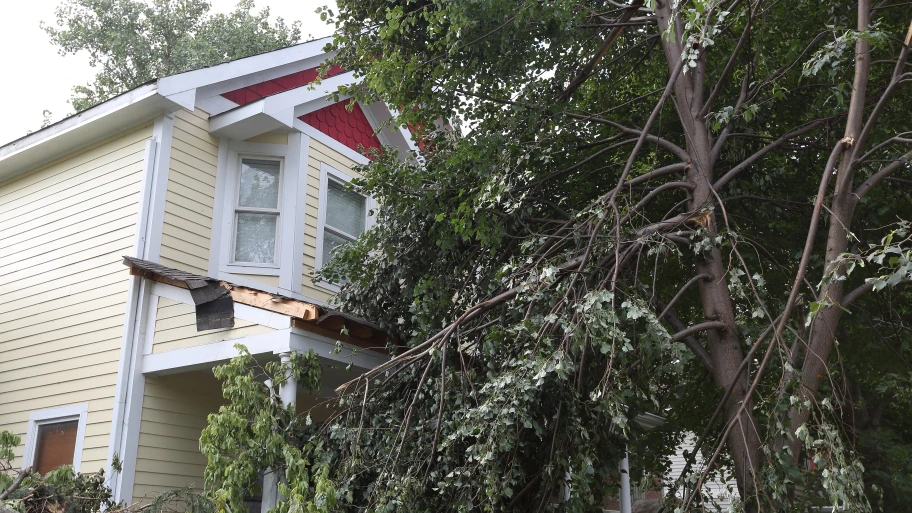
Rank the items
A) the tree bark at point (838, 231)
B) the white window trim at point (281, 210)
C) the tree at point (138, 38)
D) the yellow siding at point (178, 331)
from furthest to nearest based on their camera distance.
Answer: the tree at point (138, 38)
the white window trim at point (281, 210)
the yellow siding at point (178, 331)
the tree bark at point (838, 231)

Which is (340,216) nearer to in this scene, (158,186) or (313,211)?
(313,211)

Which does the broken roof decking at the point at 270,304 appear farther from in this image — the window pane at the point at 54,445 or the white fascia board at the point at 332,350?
the window pane at the point at 54,445

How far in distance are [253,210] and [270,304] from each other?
2842 mm

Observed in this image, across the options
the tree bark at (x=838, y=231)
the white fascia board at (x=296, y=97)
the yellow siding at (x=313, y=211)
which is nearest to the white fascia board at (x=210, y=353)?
the yellow siding at (x=313, y=211)

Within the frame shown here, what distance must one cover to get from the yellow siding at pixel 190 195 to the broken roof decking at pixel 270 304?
63 cm

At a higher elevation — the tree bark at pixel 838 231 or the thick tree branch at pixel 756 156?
the thick tree branch at pixel 756 156

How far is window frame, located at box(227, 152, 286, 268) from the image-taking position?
9.43 meters

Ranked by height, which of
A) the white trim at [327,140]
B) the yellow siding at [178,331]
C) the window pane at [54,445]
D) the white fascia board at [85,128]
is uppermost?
the white trim at [327,140]

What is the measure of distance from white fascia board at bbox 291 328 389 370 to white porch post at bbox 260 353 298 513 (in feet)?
0.57

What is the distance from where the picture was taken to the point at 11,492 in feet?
19.5

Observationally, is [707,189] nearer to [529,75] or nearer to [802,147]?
[802,147]

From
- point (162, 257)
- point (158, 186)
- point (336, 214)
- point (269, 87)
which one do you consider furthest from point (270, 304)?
point (269, 87)

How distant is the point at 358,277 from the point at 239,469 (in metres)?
2.87

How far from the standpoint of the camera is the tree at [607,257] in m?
5.52
